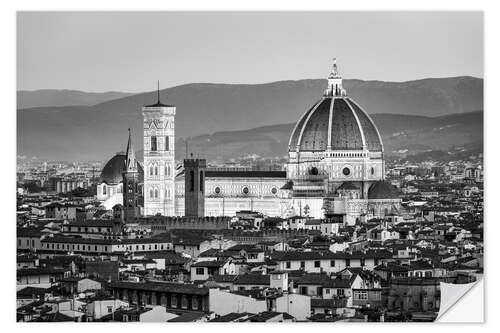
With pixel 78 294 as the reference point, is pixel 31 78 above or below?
above

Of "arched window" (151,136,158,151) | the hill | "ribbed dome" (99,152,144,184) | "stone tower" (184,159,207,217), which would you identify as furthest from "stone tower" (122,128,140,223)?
"ribbed dome" (99,152,144,184)

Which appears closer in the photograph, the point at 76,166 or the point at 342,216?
the point at 342,216

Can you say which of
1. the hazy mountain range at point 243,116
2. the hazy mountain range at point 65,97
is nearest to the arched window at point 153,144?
the hazy mountain range at point 243,116

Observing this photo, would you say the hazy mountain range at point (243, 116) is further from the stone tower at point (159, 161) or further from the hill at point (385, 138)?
the stone tower at point (159, 161)

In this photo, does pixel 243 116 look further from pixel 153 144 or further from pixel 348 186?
pixel 348 186

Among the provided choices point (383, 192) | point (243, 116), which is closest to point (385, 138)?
point (243, 116)
